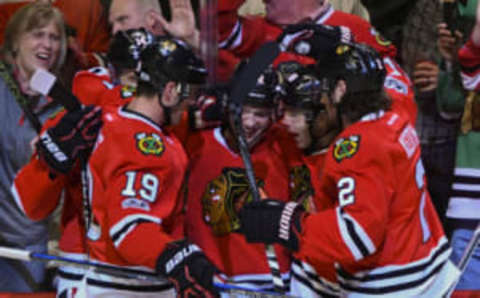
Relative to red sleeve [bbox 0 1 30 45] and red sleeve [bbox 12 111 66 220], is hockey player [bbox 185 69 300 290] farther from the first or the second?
red sleeve [bbox 0 1 30 45]

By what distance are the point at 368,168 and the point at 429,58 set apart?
80 centimetres

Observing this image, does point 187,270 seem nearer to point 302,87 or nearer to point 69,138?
point 69,138

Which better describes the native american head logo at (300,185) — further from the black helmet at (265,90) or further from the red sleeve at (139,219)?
the red sleeve at (139,219)

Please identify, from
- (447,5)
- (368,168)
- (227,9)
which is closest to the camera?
(368,168)

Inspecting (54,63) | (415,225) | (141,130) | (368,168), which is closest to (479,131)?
(415,225)

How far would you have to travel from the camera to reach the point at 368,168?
1923mm

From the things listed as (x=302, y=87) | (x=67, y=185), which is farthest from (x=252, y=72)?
(x=67, y=185)

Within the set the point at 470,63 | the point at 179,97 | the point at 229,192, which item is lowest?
the point at 229,192

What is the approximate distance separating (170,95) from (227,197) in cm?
37

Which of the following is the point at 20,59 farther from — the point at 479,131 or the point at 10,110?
the point at 479,131

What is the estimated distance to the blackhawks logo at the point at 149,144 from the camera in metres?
2.06

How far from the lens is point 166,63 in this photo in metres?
2.11

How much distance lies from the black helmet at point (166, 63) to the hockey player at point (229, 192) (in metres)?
0.28

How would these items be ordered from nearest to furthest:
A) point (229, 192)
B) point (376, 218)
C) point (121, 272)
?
point (376, 218) < point (121, 272) < point (229, 192)
